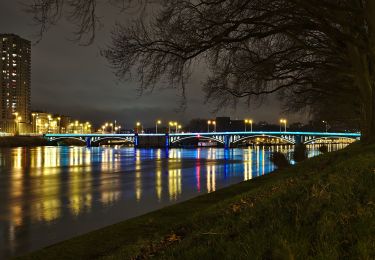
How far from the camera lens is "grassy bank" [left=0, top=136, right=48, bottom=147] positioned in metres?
130

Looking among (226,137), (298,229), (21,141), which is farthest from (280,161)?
(21,141)

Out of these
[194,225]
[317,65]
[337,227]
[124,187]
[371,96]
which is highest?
[317,65]

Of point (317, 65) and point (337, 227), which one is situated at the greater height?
point (317, 65)

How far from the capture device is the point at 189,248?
18.4 ft

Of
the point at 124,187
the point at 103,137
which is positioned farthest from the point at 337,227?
the point at 103,137

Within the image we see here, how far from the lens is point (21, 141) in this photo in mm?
137250

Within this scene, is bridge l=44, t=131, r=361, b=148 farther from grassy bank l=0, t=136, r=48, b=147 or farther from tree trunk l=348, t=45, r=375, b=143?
tree trunk l=348, t=45, r=375, b=143

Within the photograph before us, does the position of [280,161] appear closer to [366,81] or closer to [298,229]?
[366,81]

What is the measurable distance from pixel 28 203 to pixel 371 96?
16.0 meters

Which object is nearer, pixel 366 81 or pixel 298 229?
pixel 298 229

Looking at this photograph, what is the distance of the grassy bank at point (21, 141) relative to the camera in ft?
425

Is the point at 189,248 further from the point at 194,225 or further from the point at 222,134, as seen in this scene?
the point at 222,134

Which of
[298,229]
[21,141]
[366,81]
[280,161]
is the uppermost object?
[366,81]

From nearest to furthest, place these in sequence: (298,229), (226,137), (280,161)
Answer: (298,229)
(280,161)
(226,137)
